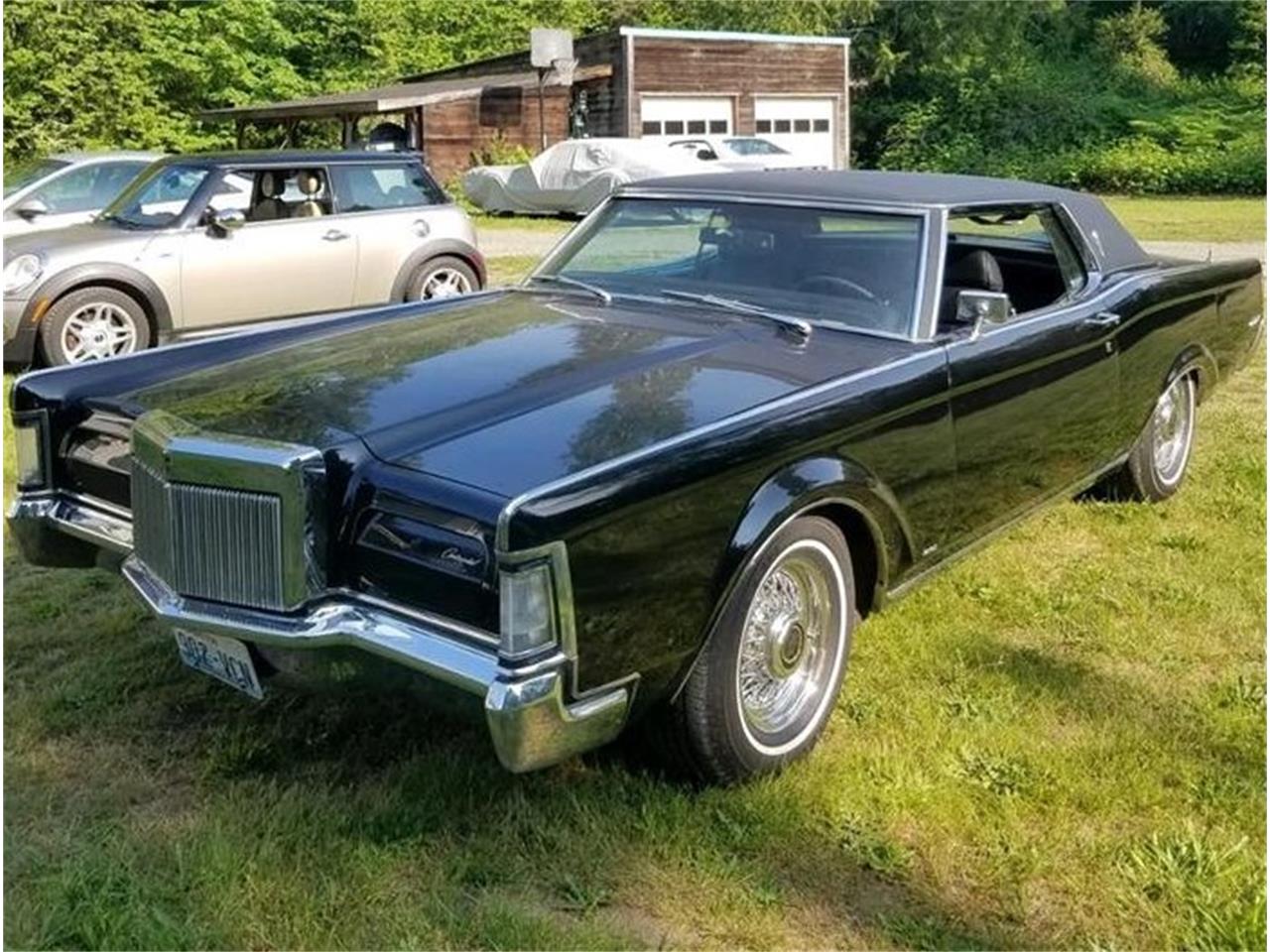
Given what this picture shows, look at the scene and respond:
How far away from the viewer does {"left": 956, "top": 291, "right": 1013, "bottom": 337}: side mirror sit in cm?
396

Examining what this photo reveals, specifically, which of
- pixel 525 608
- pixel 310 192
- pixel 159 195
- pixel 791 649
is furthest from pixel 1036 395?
pixel 159 195

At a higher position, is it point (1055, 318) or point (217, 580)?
point (1055, 318)

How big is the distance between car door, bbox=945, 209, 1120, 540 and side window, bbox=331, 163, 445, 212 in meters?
5.44

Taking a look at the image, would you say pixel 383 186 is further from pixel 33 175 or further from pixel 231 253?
pixel 33 175

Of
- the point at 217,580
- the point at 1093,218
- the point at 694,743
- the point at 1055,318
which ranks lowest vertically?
the point at 694,743

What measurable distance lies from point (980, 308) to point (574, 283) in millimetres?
1423

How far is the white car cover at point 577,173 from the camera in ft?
69.2

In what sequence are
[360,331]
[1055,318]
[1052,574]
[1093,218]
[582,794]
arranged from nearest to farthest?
[582,794] → [360,331] → [1055,318] → [1052,574] → [1093,218]

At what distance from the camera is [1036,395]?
425cm

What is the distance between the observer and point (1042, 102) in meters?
34.8

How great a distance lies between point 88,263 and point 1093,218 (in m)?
6.09

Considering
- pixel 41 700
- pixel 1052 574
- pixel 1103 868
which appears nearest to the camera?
pixel 1103 868

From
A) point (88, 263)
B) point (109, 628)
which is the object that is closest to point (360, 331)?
point (109, 628)

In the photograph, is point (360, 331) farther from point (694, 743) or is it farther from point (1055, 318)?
point (1055, 318)
